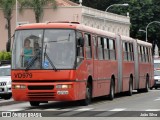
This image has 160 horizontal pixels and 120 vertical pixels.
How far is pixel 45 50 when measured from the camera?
72.9 feet

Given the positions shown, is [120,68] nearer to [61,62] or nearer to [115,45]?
[115,45]

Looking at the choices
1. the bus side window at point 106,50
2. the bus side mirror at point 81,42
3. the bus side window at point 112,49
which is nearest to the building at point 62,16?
the bus side window at point 112,49

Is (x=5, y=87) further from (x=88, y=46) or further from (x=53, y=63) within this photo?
(x=53, y=63)

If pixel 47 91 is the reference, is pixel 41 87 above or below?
above

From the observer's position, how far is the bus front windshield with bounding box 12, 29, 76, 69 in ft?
72.4

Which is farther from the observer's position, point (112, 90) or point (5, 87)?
point (5, 87)

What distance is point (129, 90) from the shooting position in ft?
107

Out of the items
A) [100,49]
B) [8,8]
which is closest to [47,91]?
[100,49]

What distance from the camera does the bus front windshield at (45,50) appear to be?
2206cm

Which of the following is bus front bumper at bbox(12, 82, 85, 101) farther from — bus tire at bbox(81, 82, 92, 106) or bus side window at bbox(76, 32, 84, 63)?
bus tire at bbox(81, 82, 92, 106)

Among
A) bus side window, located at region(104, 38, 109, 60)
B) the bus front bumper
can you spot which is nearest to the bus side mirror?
the bus front bumper

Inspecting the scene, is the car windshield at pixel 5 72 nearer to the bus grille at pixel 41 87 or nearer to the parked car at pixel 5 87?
the parked car at pixel 5 87

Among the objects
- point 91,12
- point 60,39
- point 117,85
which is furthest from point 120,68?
point 91,12

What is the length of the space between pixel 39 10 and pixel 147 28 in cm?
2806
